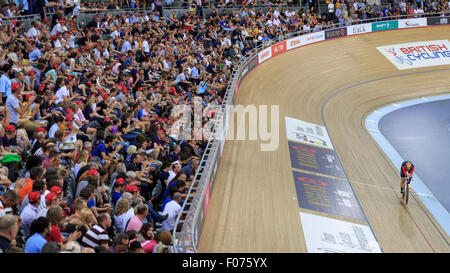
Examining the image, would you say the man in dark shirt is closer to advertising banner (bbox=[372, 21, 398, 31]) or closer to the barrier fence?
the barrier fence

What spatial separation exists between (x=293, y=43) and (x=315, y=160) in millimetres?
10922

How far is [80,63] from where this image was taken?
32.6 feet

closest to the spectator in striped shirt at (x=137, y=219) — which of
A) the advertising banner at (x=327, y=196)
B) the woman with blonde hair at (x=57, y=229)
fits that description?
the woman with blonde hair at (x=57, y=229)

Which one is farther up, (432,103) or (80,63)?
(80,63)

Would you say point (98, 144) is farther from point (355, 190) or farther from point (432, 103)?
point (432, 103)

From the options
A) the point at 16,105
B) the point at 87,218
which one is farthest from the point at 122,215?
the point at 16,105

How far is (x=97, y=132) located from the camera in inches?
265

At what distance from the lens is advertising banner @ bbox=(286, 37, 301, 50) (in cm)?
1981

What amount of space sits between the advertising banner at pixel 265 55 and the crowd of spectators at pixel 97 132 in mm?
3118

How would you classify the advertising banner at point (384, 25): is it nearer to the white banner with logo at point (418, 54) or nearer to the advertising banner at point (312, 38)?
the white banner with logo at point (418, 54)

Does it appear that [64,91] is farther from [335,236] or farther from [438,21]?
[438,21]

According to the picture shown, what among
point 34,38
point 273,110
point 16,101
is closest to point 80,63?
point 34,38

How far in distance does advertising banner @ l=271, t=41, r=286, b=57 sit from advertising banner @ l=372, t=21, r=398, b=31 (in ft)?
21.3
